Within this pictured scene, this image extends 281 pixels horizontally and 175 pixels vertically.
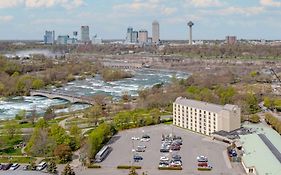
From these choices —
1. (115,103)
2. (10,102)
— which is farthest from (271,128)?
(10,102)

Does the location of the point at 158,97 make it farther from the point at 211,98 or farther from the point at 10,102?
the point at 10,102

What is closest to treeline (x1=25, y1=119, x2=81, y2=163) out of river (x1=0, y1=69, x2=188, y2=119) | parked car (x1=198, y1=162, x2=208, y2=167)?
parked car (x1=198, y1=162, x2=208, y2=167)

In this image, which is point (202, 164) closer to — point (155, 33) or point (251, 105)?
point (251, 105)

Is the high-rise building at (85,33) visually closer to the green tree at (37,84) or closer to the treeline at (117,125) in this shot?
the green tree at (37,84)

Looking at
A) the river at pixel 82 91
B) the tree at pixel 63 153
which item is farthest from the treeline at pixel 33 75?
the tree at pixel 63 153

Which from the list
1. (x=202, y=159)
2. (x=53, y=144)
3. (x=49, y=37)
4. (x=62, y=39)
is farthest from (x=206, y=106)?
(x=49, y=37)

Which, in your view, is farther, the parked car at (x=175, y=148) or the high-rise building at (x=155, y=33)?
the high-rise building at (x=155, y=33)

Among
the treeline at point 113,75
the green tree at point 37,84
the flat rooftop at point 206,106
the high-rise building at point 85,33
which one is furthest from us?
the high-rise building at point 85,33
